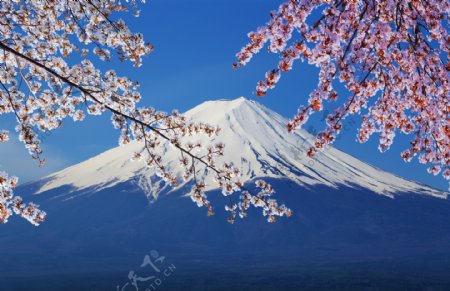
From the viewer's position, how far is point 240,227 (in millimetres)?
139250

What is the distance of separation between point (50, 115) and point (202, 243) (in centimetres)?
12433

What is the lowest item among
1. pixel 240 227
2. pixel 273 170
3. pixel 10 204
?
pixel 10 204

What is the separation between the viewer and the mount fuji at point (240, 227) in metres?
79.8

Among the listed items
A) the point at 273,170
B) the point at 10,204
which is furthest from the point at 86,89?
the point at 273,170

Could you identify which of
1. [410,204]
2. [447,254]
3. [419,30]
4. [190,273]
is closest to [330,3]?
[419,30]

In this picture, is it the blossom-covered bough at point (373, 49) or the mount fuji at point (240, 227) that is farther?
the mount fuji at point (240, 227)

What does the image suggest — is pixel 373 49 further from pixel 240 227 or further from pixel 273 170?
pixel 273 170

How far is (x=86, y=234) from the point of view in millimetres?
132500

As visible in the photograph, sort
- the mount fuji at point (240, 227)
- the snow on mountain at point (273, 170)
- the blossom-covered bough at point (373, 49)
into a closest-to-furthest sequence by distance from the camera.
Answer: the blossom-covered bough at point (373, 49) < the mount fuji at point (240, 227) < the snow on mountain at point (273, 170)

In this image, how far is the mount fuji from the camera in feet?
262

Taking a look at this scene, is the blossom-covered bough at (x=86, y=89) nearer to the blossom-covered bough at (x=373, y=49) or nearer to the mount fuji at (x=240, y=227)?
the blossom-covered bough at (x=373, y=49)

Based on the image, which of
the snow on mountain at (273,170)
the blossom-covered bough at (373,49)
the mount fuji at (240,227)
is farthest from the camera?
the snow on mountain at (273,170)

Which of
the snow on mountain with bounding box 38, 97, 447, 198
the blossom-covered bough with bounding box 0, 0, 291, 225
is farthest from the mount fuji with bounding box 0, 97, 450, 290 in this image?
the blossom-covered bough with bounding box 0, 0, 291, 225

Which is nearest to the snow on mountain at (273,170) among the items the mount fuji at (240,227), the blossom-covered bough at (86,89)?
the mount fuji at (240,227)
